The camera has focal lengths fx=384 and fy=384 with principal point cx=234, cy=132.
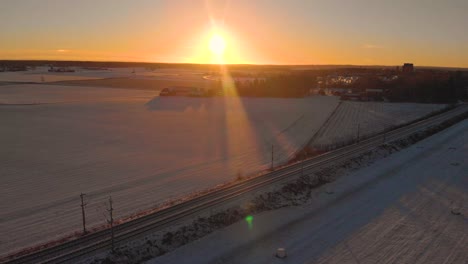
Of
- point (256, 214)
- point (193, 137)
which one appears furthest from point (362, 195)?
point (193, 137)

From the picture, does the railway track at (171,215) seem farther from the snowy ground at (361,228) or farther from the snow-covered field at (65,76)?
the snow-covered field at (65,76)

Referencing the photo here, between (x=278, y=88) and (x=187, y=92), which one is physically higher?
(x=278, y=88)

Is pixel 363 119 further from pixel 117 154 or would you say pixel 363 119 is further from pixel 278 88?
pixel 117 154

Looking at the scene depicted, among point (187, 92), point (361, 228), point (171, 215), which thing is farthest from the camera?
point (187, 92)

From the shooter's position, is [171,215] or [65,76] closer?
[171,215]

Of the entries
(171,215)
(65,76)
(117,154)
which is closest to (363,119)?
(117,154)

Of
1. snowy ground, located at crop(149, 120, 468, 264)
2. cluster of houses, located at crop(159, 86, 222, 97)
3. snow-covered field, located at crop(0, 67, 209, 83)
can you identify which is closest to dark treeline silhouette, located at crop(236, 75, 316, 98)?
cluster of houses, located at crop(159, 86, 222, 97)

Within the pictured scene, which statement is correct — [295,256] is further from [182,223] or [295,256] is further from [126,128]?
[126,128]
